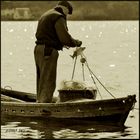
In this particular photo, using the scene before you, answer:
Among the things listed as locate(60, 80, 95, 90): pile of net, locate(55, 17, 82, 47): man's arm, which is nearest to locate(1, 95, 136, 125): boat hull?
locate(60, 80, 95, 90): pile of net

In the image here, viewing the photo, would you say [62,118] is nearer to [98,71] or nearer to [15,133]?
[15,133]

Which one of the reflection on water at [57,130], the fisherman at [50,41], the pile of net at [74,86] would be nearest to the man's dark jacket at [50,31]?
the fisherman at [50,41]

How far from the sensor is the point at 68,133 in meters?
16.1

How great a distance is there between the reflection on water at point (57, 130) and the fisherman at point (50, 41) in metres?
0.73

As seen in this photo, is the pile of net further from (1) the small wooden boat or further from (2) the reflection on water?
(2) the reflection on water

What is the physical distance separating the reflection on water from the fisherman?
2.40 feet

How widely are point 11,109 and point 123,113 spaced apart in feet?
8.89

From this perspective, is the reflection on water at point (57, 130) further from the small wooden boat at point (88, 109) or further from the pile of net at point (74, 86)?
the pile of net at point (74, 86)

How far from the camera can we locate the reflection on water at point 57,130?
15883 millimetres

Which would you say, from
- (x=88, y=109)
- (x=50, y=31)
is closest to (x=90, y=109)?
(x=88, y=109)

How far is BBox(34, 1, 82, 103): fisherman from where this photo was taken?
1686 centimetres

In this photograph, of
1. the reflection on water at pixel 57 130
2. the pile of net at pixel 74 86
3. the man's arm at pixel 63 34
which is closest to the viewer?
the reflection on water at pixel 57 130

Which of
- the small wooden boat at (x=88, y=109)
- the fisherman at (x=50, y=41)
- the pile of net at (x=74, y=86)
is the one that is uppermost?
the fisherman at (x=50, y=41)

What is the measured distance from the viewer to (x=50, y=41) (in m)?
17.0
